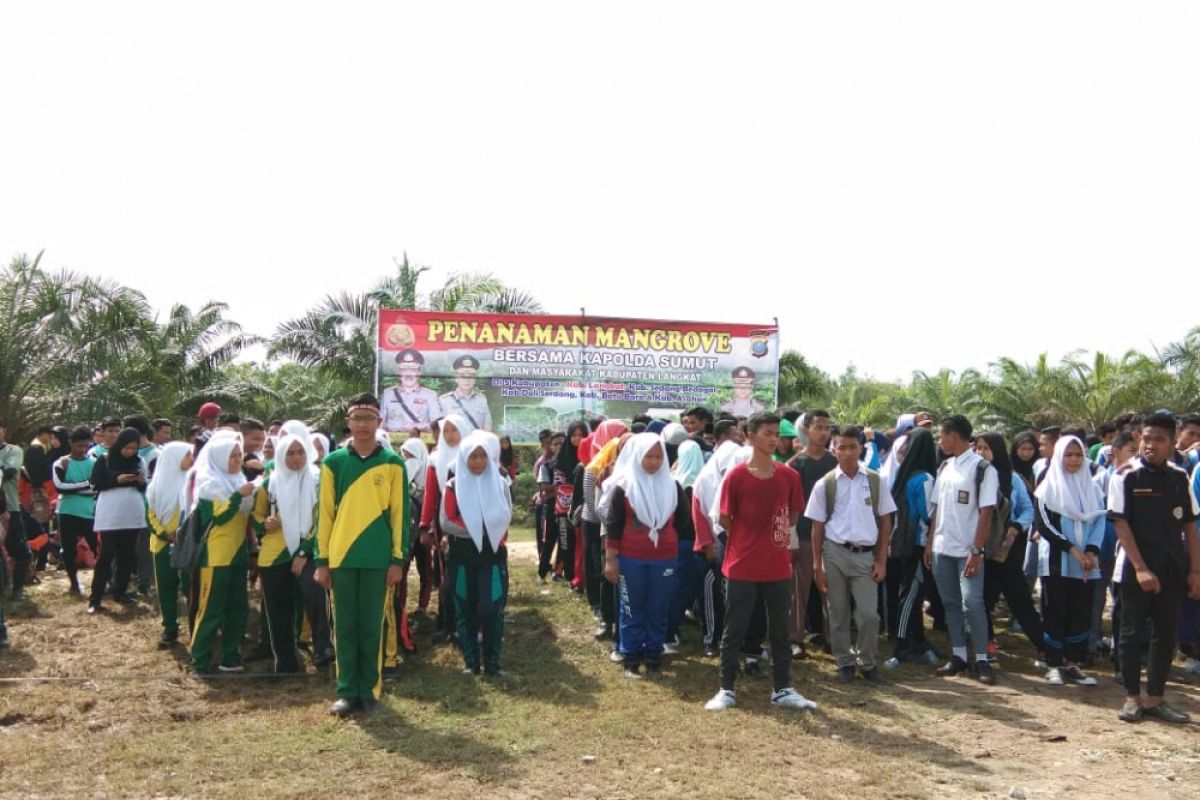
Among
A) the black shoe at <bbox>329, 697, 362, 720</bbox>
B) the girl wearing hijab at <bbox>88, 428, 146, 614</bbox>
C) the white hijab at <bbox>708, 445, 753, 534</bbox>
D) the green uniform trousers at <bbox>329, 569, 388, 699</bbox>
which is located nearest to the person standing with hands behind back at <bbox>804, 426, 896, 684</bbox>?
the white hijab at <bbox>708, 445, 753, 534</bbox>

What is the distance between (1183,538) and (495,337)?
446 inches

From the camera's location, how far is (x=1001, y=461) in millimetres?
7137

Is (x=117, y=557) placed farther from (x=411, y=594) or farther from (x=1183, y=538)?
(x=1183, y=538)

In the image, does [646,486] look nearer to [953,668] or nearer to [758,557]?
[758,557]

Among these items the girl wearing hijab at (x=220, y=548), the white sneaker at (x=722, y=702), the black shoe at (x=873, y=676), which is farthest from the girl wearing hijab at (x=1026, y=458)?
the girl wearing hijab at (x=220, y=548)

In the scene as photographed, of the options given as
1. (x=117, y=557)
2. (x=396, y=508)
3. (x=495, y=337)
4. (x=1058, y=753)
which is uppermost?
(x=495, y=337)

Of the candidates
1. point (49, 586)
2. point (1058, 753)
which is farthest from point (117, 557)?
point (1058, 753)

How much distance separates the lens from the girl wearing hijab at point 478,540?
672 cm

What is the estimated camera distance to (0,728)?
5746 mm

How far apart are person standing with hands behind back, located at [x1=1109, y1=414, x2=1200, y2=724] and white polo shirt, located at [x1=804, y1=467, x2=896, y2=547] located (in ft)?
4.67

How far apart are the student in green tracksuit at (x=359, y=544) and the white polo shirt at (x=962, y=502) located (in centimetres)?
361

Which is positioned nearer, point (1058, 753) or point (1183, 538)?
point (1058, 753)

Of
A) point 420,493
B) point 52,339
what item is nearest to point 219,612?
point 420,493

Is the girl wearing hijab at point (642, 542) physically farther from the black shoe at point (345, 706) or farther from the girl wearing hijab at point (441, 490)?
the black shoe at point (345, 706)
